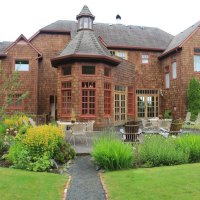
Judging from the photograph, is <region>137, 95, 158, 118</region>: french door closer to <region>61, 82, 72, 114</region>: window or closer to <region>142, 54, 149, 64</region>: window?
<region>142, 54, 149, 64</region>: window

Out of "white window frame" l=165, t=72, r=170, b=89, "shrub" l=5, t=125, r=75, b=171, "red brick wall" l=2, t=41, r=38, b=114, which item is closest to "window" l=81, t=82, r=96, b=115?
"red brick wall" l=2, t=41, r=38, b=114

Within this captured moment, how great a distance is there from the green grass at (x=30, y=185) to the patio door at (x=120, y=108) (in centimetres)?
1147

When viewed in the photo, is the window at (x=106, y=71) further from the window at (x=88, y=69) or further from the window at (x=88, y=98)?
the window at (x=88, y=98)

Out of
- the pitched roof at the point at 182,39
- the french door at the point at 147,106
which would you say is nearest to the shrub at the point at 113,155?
the pitched roof at the point at 182,39

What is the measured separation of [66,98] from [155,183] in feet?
37.1

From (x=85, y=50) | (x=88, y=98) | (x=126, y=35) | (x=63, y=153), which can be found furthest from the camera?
(x=126, y=35)

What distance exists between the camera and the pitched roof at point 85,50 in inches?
599

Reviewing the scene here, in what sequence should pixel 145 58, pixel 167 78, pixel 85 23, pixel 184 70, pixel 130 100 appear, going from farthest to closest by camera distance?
pixel 145 58
pixel 167 78
pixel 130 100
pixel 184 70
pixel 85 23

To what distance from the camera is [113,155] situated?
260 inches

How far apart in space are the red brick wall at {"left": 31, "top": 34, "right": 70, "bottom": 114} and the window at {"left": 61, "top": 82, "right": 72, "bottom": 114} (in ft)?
15.1

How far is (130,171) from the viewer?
6312 mm

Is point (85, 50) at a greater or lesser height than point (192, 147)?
greater

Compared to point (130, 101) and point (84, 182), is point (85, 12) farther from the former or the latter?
point (84, 182)

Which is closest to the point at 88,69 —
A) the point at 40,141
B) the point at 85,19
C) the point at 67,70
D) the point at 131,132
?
the point at 67,70
